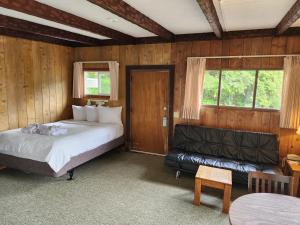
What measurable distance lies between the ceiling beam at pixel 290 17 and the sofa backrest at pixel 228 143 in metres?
1.64

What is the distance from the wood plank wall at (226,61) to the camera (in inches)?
144

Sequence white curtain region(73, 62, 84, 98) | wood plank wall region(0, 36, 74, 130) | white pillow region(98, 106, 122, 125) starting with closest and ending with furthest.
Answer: wood plank wall region(0, 36, 74, 130) < white pillow region(98, 106, 122, 125) < white curtain region(73, 62, 84, 98)

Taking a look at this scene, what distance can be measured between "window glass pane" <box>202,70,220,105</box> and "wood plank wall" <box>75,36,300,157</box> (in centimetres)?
12

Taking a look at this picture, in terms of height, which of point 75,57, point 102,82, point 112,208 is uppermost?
point 75,57

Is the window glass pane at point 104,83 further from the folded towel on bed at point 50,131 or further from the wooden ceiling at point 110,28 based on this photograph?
the folded towel on bed at point 50,131

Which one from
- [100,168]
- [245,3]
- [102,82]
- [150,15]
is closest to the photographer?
[245,3]

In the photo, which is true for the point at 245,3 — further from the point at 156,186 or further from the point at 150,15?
the point at 156,186

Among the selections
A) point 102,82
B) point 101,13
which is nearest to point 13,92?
point 102,82

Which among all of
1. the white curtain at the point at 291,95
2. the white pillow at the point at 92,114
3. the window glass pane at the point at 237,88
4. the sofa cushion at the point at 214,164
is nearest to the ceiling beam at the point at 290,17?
the white curtain at the point at 291,95

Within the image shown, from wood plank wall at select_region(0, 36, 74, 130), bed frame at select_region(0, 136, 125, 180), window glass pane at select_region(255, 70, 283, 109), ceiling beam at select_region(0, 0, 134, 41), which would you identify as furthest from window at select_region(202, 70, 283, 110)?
wood plank wall at select_region(0, 36, 74, 130)

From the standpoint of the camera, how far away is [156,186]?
3.37 meters

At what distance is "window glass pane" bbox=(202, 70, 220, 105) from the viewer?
13.3 ft

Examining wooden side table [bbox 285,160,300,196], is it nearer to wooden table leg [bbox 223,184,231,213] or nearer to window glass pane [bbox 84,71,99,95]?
wooden table leg [bbox 223,184,231,213]

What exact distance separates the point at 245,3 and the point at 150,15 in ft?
3.81
